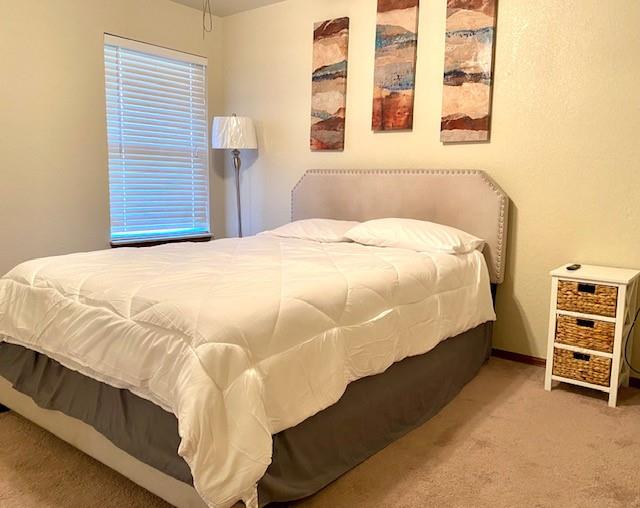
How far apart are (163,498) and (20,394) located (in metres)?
0.96

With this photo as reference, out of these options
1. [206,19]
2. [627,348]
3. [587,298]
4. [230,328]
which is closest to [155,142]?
[206,19]

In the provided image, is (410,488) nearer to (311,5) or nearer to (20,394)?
(20,394)

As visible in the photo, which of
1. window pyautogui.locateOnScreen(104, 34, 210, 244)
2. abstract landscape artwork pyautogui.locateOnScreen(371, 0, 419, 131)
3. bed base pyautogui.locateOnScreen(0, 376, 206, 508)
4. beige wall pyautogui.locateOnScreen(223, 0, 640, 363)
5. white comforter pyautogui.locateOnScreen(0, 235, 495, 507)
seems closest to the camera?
white comforter pyautogui.locateOnScreen(0, 235, 495, 507)

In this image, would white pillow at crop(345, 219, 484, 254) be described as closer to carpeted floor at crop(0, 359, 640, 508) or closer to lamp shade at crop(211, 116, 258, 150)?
carpeted floor at crop(0, 359, 640, 508)

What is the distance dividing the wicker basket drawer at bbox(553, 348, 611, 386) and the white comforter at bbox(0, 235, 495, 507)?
0.57 m

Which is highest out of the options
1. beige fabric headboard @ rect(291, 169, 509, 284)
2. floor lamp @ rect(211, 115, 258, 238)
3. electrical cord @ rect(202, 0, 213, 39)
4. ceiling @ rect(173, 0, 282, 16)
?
ceiling @ rect(173, 0, 282, 16)

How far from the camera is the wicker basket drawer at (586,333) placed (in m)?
2.44

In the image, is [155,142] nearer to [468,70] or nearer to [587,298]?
[468,70]

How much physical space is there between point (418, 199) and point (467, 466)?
1.74 m

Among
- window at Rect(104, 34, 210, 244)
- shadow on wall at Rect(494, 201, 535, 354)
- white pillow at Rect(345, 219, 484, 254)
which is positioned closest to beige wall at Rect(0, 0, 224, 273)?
window at Rect(104, 34, 210, 244)

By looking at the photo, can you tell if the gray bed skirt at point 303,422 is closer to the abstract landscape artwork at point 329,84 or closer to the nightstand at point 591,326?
the nightstand at point 591,326

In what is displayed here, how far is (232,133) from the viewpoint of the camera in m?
3.95

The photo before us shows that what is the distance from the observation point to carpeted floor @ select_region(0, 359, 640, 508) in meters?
1.70

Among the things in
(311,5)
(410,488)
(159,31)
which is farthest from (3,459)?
(311,5)
